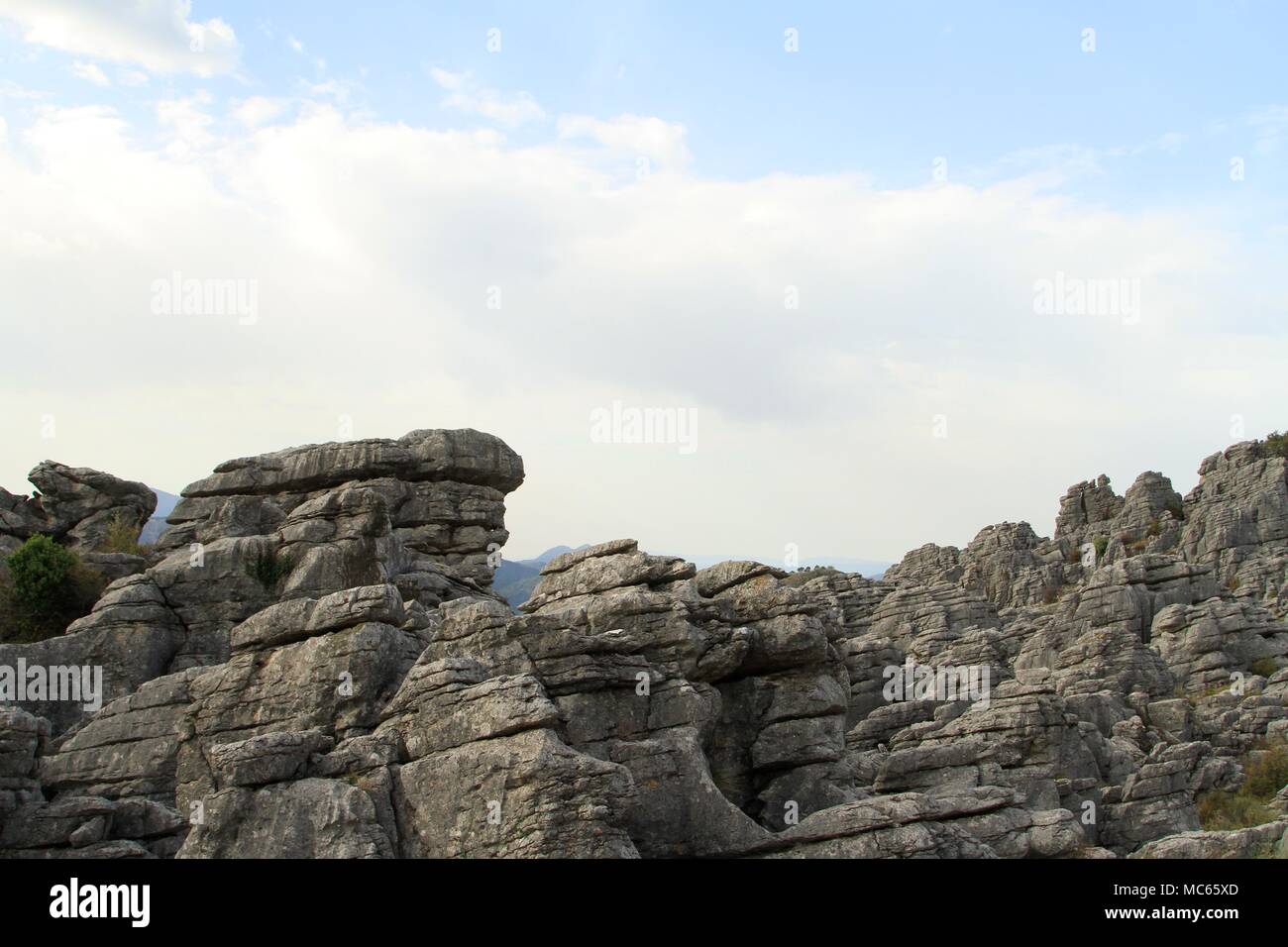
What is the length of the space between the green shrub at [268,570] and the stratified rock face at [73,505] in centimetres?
2140

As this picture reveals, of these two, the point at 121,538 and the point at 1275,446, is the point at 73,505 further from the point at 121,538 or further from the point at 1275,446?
the point at 1275,446

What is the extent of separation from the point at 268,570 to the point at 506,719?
27.8 m

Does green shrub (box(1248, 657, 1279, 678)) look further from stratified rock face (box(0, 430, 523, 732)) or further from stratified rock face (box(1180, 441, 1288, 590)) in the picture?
stratified rock face (box(0, 430, 523, 732))

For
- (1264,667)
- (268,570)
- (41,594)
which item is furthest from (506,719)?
(1264,667)

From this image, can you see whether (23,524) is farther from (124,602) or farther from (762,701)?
(762,701)

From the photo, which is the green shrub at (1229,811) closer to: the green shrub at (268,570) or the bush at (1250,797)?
the bush at (1250,797)

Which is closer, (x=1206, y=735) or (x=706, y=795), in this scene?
(x=706, y=795)

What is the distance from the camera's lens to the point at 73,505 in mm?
70375

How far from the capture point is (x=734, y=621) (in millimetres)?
39312

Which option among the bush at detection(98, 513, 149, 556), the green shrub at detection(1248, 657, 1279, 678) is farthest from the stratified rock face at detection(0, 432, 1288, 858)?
the green shrub at detection(1248, 657, 1279, 678)

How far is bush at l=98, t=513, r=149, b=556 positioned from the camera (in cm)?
6625

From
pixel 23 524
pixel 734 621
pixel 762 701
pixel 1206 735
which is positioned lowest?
pixel 1206 735
